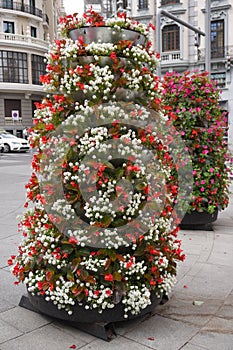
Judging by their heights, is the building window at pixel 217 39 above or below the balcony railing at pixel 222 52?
above

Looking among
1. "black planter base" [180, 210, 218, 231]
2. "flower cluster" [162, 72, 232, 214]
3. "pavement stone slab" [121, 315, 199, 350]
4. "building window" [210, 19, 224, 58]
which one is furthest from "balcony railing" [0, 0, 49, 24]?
"pavement stone slab" [121, 315, 199, 350]

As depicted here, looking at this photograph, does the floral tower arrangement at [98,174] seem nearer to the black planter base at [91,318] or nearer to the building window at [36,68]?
the black planter base at [91,318]

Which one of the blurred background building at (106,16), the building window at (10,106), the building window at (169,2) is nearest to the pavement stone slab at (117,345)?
the blurred background building at (106,16)

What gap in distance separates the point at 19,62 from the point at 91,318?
130ft

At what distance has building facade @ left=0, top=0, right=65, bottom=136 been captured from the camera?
38531mm

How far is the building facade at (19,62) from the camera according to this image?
38.5 meters

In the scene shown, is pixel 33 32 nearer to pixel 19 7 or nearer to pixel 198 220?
pixel 19 7

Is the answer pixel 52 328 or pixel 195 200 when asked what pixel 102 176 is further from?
pixel 195 200

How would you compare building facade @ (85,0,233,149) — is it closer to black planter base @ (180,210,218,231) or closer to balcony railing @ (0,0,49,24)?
balcony railing @ (0,0,49,24)

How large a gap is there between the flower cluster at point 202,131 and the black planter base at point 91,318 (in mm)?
3013

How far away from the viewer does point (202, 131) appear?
583 cm

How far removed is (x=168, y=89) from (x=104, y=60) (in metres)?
3.42

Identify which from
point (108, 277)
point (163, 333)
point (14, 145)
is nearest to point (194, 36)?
point (14, 145)

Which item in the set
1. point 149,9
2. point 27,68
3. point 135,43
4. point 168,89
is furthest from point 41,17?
point 135,43
